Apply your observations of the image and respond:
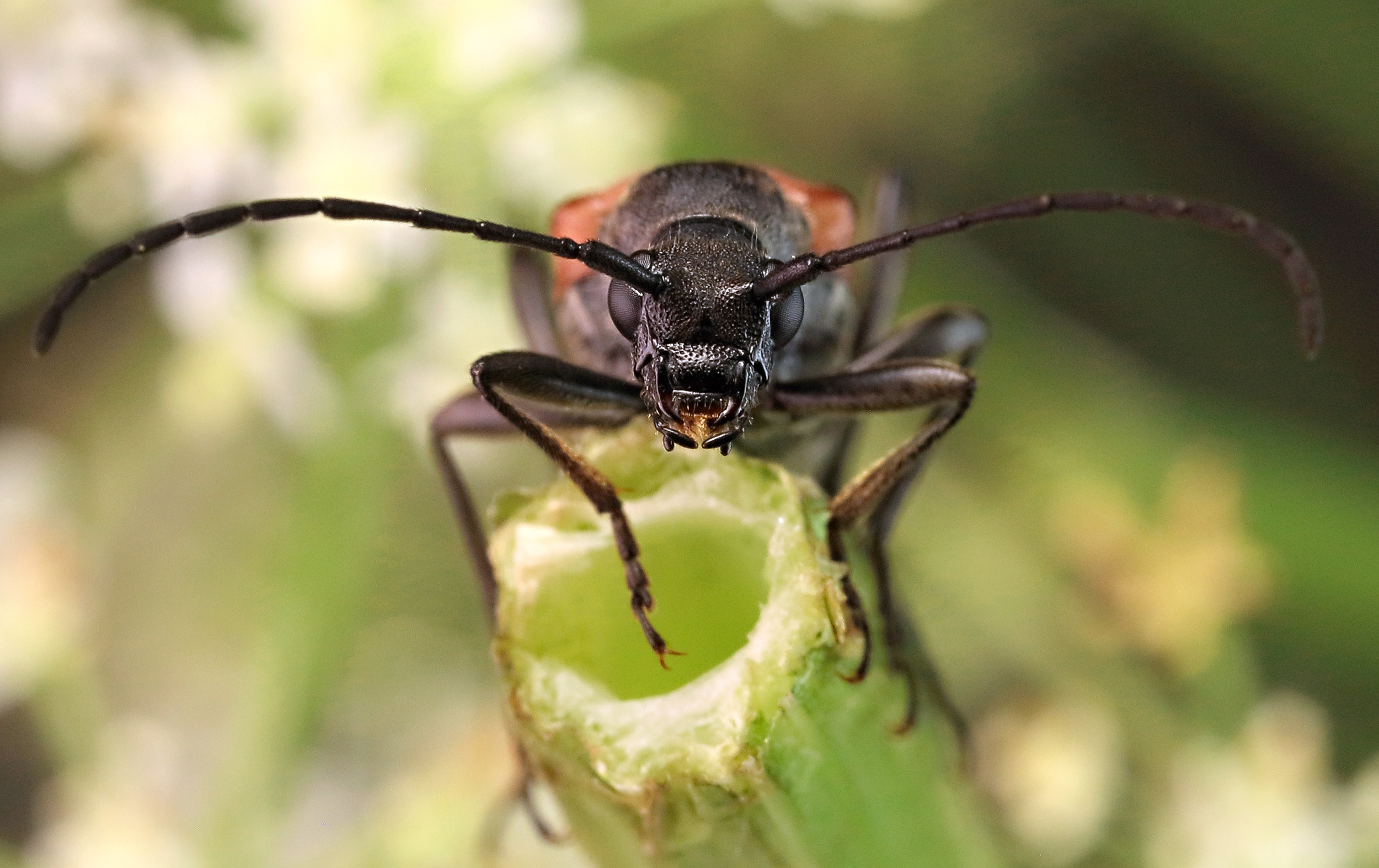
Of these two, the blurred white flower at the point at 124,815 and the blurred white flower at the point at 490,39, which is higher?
the blurred white flower at the point at 490,39

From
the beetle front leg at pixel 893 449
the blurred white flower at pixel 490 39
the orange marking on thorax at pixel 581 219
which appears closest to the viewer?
the beetle front leg at pixel 893 449

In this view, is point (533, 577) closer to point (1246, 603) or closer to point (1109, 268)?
point (1246, 603)

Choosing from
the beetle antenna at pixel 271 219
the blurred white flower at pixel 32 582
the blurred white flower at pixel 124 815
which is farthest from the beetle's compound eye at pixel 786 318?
the blurred white flower at pixel 32 582

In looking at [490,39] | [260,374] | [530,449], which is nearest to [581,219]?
[490,39]

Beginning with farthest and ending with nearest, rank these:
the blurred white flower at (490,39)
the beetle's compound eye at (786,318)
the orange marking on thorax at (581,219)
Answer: the blurred white flower at (490,39) < the orange marking on thorax at (581,219) < the beetle's compound eye at (786,318)

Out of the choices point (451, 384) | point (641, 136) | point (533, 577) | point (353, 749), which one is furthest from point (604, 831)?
point (353, 749)

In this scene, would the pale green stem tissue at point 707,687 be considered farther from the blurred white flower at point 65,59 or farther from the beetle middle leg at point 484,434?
the blurred white flower at point 65,59
